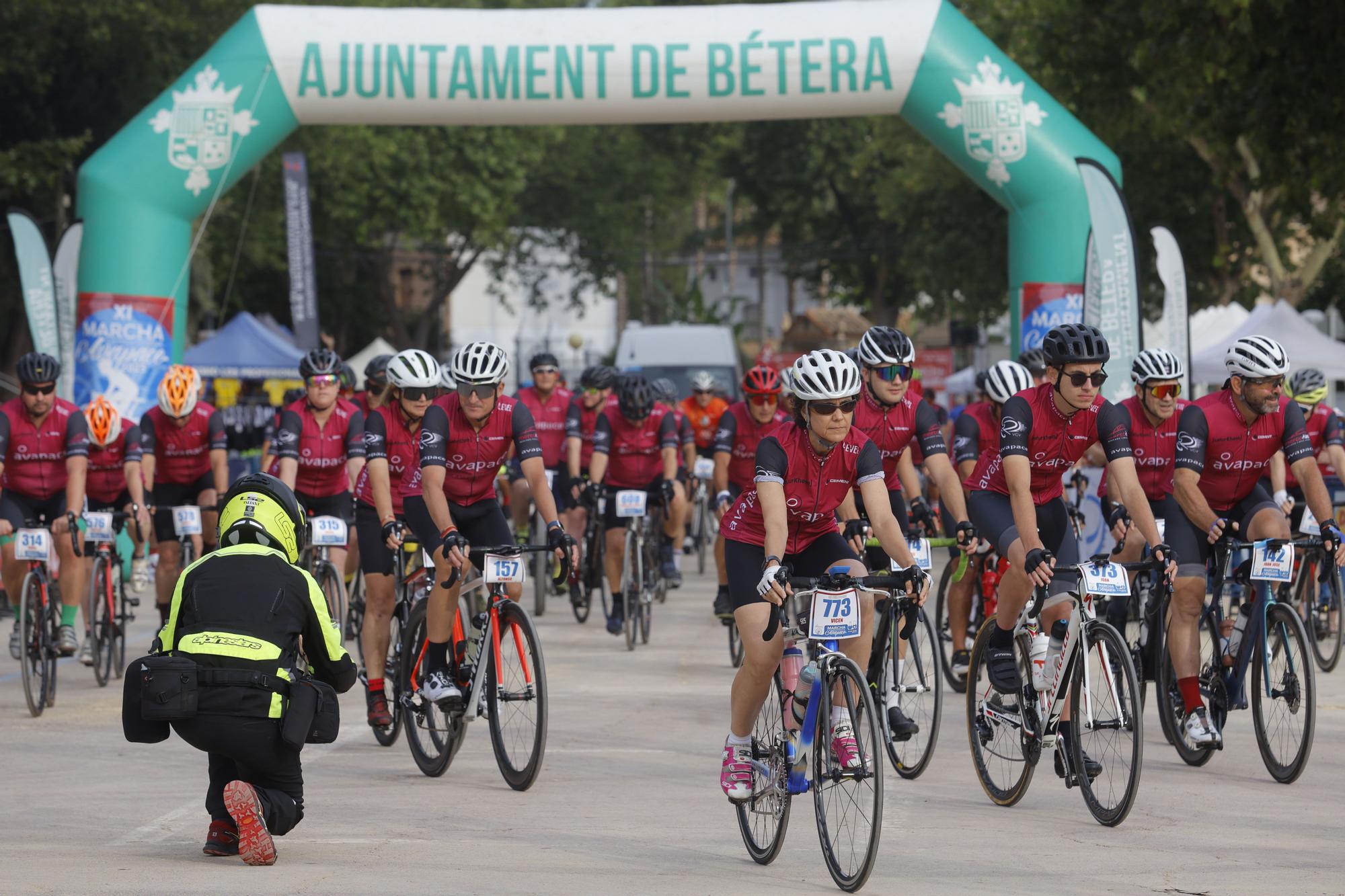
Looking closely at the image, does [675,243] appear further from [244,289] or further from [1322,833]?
[1322,833]

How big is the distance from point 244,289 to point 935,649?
47394 millimetres

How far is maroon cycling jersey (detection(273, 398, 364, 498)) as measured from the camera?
12.3 meters

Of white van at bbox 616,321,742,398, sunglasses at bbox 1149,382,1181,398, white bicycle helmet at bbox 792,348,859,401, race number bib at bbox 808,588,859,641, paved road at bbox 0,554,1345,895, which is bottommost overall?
paved road at bbox 0,554,1345,895

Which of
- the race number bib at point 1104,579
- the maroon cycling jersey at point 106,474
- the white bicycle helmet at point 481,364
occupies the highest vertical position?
the white bicycle helmet at point 481,364

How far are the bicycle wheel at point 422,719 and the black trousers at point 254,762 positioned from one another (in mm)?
1846

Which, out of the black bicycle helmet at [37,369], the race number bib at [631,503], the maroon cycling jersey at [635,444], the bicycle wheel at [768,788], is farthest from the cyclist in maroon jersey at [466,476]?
the maroon cycling jersey at [635,444]

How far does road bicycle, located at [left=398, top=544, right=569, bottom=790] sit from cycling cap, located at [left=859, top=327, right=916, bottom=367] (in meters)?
2.16

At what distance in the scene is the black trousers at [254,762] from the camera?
6719 mm

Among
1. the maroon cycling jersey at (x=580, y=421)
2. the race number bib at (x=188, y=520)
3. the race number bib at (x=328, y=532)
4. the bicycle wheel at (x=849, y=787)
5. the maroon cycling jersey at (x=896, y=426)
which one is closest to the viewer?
the bicycle wheel at (x=849, y=787)

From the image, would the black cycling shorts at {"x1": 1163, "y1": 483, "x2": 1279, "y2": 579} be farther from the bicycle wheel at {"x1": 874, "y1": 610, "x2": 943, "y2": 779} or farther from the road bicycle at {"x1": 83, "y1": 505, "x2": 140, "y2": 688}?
the road bicycle at {"x1": 83, "y1": 505, "x2": 140, "y2": 688}

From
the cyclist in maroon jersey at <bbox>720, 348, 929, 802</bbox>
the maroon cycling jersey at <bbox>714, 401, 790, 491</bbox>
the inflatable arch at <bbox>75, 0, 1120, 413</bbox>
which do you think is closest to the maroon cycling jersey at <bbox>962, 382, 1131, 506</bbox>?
the cyclist in maroon jersey at <bbox>720, 348, 929, 802</bbox>

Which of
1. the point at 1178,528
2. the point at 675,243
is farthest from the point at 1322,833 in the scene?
the point at 675,243

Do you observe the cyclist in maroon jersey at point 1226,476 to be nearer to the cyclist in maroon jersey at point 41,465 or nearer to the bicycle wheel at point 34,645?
the bicycle wheel at point 34,645

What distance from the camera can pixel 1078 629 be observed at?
25.2ft
